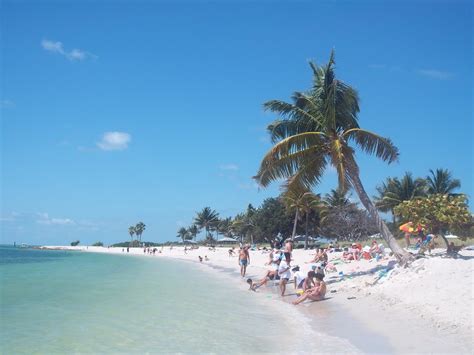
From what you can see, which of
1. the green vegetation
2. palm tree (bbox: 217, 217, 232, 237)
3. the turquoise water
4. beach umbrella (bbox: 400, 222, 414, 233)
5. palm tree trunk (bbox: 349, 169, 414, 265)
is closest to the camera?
the turquoise water

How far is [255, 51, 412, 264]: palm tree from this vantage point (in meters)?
13.1

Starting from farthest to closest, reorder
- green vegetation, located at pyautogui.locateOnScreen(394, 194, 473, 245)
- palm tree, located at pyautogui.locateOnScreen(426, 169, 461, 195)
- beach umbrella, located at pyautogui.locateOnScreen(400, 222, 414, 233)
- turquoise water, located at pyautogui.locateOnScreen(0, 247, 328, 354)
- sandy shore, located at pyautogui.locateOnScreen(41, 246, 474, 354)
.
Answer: palm tree, located at pyautogui.locateOnScreen(426, 169, 461, 195)
beach umbrella, located at pyautogui.locateOnScreen(400, 222, 414, 233)
green vegetation, located at pyautogui.locateOnScreen(394, 194, 473, 245)
turquoise water, located at pyautogui.locateOnScreen(0, 247, 328, 354)
sandy shore, located at pyautogui.locateOnScreen(41, 246, 474, 354)

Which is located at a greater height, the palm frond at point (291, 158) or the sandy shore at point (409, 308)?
the palm frond at point (291, 158)

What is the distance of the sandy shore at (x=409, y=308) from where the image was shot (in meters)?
6.20

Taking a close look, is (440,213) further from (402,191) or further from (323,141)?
(402,191)

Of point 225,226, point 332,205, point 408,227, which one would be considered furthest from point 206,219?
point 408,227

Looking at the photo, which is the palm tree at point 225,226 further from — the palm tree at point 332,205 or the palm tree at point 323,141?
the palm tree at point 323,141

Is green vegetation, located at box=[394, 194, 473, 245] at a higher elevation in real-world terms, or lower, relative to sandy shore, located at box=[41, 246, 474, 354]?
higher

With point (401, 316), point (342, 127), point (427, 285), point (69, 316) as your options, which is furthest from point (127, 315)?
point (342, 127)

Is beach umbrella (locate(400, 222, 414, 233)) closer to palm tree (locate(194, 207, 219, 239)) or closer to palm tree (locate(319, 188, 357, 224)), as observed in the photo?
palm tree (locate(319, 188, 357, 224))

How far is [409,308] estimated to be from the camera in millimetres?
8312

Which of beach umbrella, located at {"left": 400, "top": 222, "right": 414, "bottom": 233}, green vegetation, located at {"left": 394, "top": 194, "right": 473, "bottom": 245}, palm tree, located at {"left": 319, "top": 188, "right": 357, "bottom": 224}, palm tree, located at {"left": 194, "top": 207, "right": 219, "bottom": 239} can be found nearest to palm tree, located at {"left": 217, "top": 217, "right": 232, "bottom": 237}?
palm tree, located at {"left": 194, "top": 207, "right": 219, "bottom": 239}

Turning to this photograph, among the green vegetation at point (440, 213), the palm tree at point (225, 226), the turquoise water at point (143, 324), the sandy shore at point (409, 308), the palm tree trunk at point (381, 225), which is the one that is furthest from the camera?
the palm tree at point (225, 226)

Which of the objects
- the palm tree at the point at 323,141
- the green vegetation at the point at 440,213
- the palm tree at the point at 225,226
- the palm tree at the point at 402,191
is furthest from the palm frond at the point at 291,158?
the palm tree at the point at 225,226
